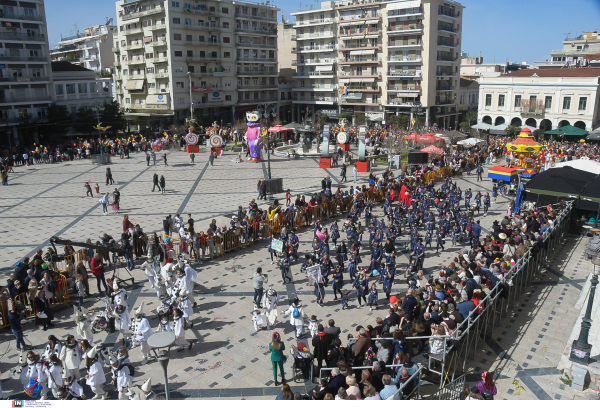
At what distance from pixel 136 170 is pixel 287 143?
19.0m

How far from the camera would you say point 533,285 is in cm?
1574

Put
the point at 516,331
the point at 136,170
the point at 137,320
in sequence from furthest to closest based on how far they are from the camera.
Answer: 1. the point at 136,170
2. the point at 516,331
3. the point at 137,320

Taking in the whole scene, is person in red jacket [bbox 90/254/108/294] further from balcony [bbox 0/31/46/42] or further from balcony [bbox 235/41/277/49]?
balcony [bbox 235/41/277/49]

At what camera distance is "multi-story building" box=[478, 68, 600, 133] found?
49.4 metres

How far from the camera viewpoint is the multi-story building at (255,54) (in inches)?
2680

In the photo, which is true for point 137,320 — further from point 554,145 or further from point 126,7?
point 126,7

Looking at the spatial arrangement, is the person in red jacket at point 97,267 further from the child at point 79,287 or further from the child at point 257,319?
the child at point 257,319

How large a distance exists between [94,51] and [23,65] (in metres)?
30.3

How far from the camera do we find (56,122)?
49438 millimetres

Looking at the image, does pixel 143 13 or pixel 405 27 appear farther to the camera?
pixel 405 27

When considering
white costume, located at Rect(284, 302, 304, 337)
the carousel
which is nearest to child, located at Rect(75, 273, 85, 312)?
white costume, located at Rect(284, 302, 304, 337)

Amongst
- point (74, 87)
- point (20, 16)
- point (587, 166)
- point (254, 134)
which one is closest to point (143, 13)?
point (74, 87)

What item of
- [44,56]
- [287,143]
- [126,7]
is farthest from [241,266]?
[126,7]

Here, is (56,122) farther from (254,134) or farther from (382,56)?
(382,56)
